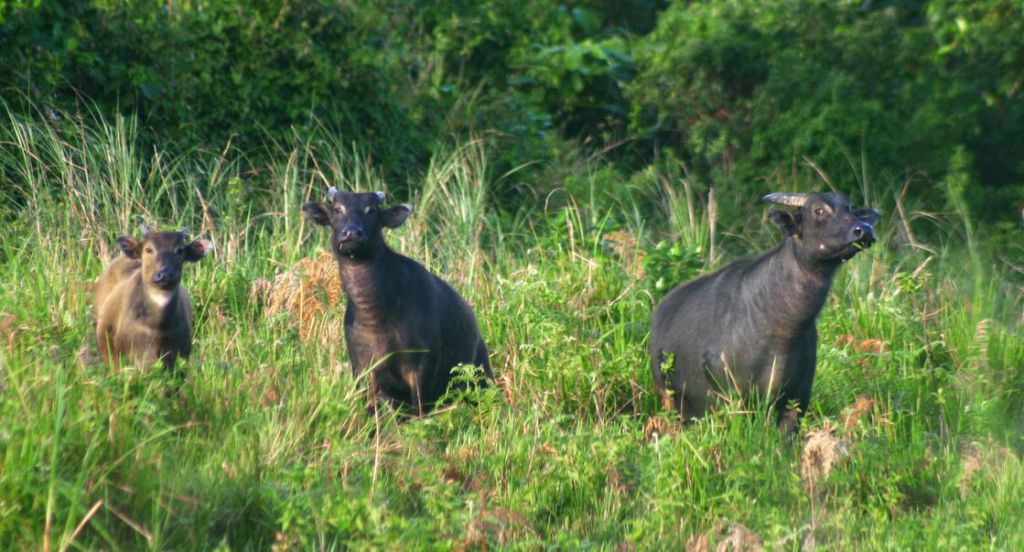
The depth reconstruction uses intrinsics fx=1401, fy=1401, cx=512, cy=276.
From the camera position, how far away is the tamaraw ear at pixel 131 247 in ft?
23.7

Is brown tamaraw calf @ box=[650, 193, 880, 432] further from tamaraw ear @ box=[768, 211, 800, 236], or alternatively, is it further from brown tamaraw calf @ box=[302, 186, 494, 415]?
brown tamaraw calf @ box=[302, 186, 494, 415]

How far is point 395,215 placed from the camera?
7539 millimetres

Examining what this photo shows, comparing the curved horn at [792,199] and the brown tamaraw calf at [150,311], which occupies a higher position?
the curved horn at [792,199]

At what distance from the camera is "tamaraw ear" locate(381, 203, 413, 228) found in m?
7.51

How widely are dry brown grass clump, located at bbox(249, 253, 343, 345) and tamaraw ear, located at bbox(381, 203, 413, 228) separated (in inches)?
32.7

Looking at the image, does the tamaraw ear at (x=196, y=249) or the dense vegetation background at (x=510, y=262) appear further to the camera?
the tamaraw ear at (x=196, y=249)

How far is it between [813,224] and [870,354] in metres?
1.60

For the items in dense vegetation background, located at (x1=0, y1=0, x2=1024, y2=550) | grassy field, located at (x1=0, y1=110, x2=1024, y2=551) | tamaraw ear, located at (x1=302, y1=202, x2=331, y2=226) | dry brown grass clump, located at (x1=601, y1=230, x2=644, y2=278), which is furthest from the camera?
dry brown grass clump, located at (x1=601, y1=230, x2=644, y2=278)

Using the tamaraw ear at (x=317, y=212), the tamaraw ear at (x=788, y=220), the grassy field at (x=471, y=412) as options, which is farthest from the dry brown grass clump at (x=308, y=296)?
the tamaraw ear at (x=788, y=220)

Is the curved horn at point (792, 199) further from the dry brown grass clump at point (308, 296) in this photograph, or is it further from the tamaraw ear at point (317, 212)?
the dry brown grass clump at point (308, 296)

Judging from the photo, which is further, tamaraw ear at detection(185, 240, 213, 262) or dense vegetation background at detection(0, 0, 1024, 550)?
tamaraw ear at detection(185, 240, 213, 262)

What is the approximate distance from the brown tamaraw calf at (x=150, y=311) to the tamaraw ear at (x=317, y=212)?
55 centimetres

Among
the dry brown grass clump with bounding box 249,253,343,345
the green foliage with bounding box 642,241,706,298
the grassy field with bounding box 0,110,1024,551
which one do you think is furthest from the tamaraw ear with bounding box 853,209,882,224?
the dry brown grass clump with bounding box 249,253,343,345

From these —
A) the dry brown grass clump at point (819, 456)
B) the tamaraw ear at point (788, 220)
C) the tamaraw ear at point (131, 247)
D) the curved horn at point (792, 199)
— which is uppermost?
Answer: the curved horn at point (792, 199)
